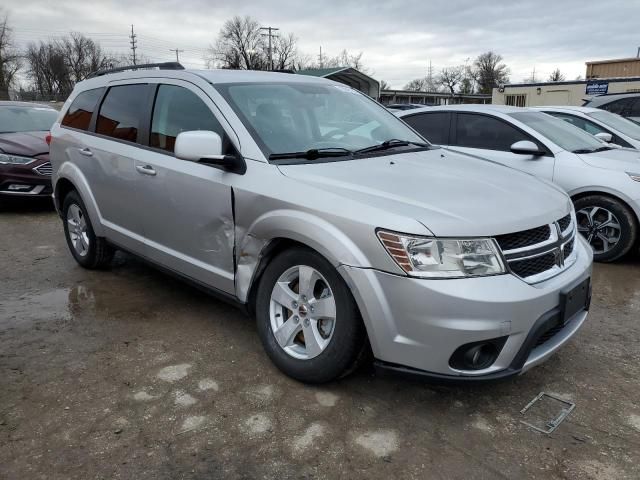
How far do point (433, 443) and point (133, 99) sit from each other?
10.8ft

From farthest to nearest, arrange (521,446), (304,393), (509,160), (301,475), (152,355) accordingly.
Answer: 1. (509,160)
2. (152,355)
3. (304,393)
4. (521,446)
5. (301,475)

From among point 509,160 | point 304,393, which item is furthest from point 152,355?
point 509,160

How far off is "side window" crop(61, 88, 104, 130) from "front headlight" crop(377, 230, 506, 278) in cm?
343

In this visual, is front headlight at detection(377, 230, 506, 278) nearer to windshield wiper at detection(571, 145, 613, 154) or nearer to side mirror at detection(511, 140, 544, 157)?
side mirror at detection(511, 140, 544, 157)

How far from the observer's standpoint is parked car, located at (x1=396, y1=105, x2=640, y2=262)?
208 inches

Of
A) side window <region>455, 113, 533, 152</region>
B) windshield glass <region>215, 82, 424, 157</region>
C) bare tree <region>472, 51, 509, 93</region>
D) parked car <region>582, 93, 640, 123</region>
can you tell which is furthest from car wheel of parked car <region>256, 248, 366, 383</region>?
bare tree <region>472, 51, 509, 93</region>

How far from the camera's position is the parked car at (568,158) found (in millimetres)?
5285

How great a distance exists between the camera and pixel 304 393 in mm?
2945

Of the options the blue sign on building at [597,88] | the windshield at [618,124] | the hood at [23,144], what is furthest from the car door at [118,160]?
the blue sign on building at [597,88]

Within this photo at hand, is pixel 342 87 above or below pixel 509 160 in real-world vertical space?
above

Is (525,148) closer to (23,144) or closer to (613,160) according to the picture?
(613,160)

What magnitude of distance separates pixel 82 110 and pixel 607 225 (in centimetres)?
517

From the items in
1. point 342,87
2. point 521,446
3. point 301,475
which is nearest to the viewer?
point 301,475

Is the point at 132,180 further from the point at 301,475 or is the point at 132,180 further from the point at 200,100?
the point at 301,475
